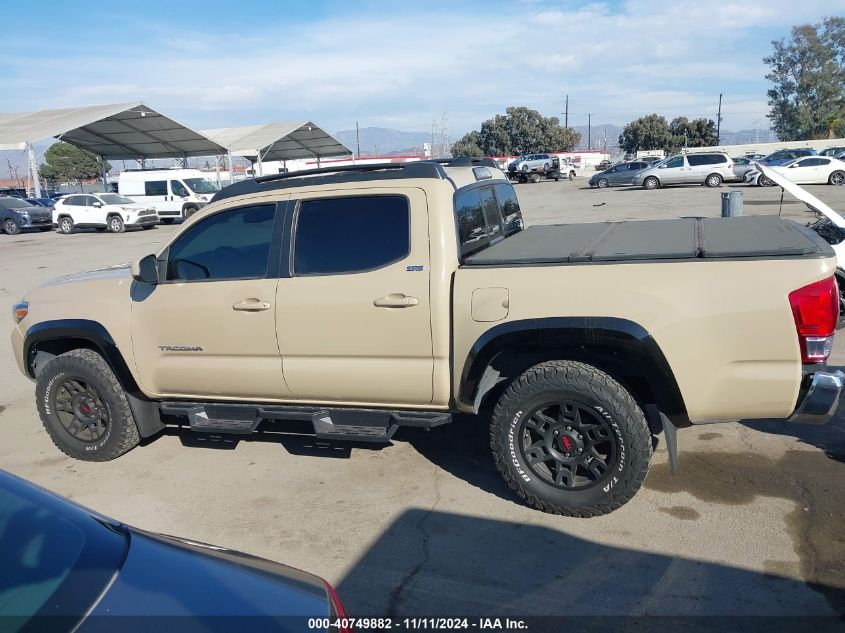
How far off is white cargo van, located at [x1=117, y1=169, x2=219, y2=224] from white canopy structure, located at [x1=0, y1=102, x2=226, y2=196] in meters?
3.31

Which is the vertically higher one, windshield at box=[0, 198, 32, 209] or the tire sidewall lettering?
windshield at box=[0, 198, 32, 209]

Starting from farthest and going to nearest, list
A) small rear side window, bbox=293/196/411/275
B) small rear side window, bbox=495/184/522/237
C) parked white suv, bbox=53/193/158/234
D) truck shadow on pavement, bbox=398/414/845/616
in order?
parked white suv, bbox=53/193/158/234
small rear side window, bbox=495/184/522/237
small rear side window, bbox=293/196/411/275
truck shadow on pavement, bbox=398/414/845/616

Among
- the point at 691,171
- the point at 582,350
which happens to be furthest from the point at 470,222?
the point at 691,171

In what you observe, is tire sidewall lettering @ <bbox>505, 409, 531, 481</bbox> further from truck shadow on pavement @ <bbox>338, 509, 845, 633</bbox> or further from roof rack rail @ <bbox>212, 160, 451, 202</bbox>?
roof rack rail @ <bbox>212, 160, 451, 202</bbox>

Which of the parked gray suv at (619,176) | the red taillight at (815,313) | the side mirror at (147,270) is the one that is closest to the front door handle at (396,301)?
the side mirror at (147,270)

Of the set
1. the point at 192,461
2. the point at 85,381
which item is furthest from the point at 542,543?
the point at 85,381

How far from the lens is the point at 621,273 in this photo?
145 inches

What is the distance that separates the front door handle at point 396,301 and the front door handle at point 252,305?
0.77 m

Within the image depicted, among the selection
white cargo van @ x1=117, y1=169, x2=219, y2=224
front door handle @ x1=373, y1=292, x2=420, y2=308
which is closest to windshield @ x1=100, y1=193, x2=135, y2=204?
white cargo van @ x1=117, y1=169, x2=219, y2=224

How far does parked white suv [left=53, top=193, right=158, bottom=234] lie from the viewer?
1038 inches

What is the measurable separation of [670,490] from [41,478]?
431 centimetres

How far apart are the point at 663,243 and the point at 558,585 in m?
2.05

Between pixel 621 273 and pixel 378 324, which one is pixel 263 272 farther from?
pixel 621 273

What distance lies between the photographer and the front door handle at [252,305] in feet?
14.4
